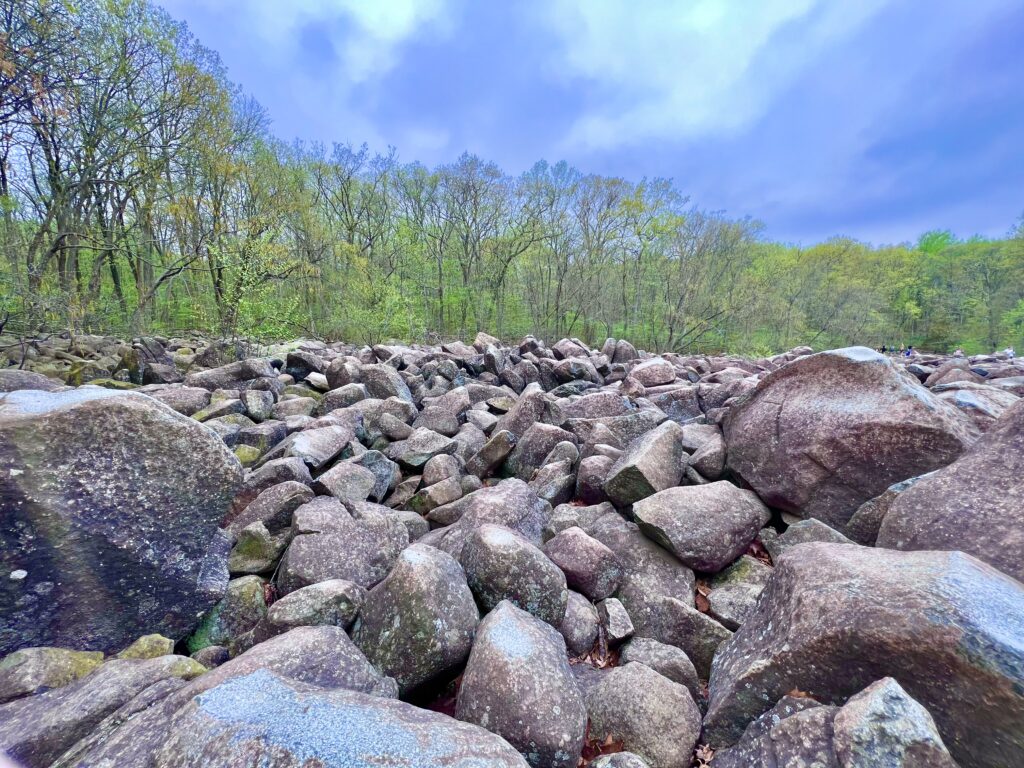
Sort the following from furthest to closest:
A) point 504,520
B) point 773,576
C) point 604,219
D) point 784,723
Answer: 1. point 604,219
2. point 504,520
3. point 773,576
4. point 784,723

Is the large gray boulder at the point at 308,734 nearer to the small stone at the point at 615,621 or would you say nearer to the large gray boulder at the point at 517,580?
the large gray boulder at the point at 517,580

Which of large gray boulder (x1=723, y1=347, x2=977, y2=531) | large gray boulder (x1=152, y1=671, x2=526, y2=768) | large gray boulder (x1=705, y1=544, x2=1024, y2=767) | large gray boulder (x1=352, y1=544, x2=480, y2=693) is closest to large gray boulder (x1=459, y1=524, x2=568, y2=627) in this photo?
large gray boulder (x1=352, y1=544, x2=480, y2=693)

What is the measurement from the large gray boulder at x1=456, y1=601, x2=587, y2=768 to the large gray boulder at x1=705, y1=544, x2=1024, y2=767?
0.75m

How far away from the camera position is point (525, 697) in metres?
2.25

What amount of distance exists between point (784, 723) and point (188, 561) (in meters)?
3.53

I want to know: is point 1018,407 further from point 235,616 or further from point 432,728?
point 235,616

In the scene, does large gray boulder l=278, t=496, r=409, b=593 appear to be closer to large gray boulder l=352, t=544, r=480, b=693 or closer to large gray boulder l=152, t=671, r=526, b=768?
large gray boulder l=352, t=544, r=480, b=693

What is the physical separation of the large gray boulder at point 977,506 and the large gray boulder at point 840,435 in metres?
0.52

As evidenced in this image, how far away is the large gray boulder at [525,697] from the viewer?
2176 mm

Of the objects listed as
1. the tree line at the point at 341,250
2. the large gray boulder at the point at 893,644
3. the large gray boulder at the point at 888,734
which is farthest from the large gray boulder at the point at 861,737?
the tree line at the point at 341,250

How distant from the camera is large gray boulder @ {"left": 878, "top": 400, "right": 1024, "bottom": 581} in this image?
2635mm

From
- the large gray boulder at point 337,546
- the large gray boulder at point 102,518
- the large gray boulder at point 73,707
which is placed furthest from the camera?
the large gray boulder at point 337,546

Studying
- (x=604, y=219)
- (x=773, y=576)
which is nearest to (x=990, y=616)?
(x=773, y=576)

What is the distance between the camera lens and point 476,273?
117ft
